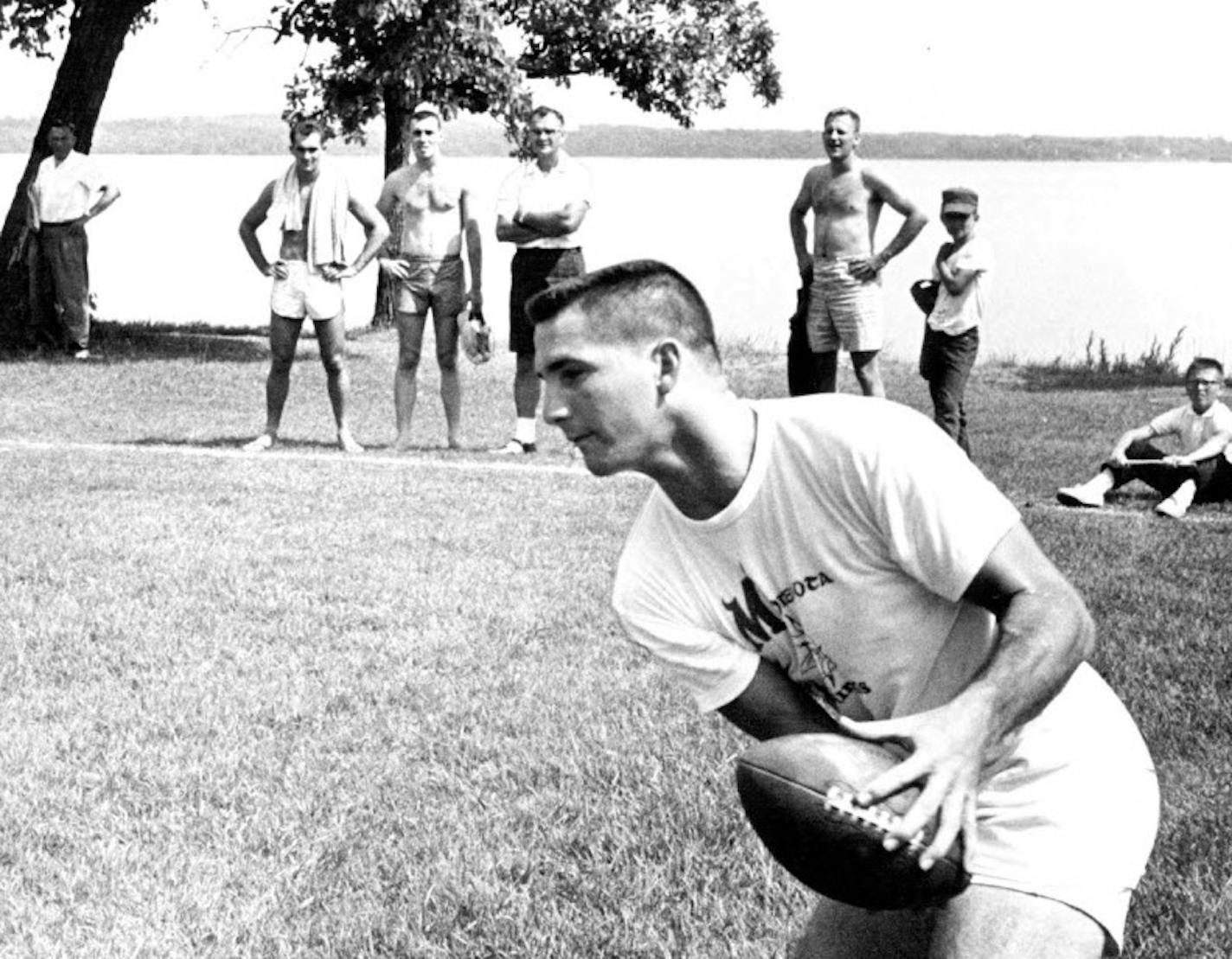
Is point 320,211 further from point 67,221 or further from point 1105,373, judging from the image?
point 1105,373

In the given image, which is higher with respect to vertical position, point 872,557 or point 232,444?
point 872,557

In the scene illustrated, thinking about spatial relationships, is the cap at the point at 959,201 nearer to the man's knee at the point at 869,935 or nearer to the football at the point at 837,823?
the man's knee at the point at 869,935

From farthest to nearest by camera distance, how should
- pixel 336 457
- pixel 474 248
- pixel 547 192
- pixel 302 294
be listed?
1. pixel 302 294
2. pixel 474 248
3. pixel 336 457
4. pixel 547 192

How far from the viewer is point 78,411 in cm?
1445

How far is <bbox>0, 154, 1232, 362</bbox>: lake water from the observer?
96.1 feet

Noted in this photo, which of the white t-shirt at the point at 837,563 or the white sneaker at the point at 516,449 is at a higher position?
the white t-shirt at the point at 837,563

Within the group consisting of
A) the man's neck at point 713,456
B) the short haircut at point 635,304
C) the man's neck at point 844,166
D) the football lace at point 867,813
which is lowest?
the man's neck at point 844,166

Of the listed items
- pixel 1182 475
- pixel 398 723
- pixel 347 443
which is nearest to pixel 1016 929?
pixel 398 723

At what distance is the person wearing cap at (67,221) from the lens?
59.8 feet

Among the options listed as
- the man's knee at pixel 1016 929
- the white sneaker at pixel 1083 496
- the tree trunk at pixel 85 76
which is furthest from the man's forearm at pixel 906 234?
the tree trunk at pixel 85 76

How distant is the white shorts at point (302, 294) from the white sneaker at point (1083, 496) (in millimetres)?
4814

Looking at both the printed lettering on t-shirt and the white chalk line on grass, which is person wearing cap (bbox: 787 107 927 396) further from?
the printed lettering on t-shirt

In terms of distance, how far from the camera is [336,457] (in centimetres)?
1155

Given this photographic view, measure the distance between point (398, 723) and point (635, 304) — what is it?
3073 mm
